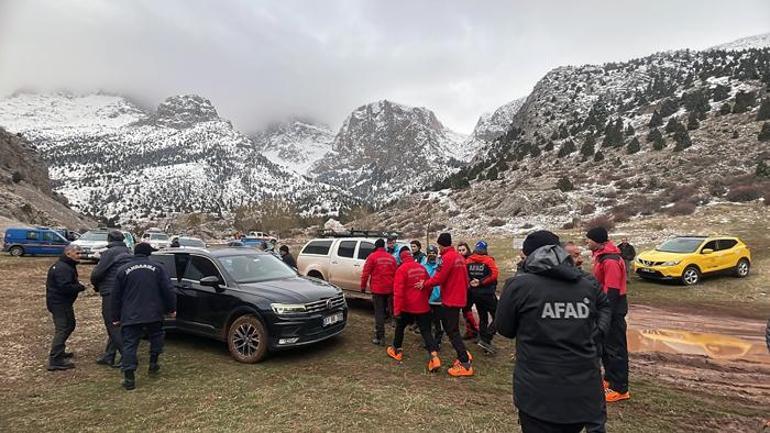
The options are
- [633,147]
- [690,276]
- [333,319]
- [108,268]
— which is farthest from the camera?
[633,147]

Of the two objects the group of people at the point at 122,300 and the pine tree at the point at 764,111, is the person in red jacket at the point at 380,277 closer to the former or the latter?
the group of people at the point at 122,300

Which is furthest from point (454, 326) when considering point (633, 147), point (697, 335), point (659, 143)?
point (633, 147)

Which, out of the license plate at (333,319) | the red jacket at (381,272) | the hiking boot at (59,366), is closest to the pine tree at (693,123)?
the red jacket at (381,272)

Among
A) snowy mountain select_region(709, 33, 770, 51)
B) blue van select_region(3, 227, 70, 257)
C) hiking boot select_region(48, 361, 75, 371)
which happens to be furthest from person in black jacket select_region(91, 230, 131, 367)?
snowy mountain select_region(709, 33, 770, 51)

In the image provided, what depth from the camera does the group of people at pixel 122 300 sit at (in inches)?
225

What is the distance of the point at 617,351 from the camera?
5352 millimetres

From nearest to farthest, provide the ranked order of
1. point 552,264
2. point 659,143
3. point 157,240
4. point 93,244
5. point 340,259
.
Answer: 1. point 552,264
2. point 340,259
3. point 93,244
4. point 157,240
5. point 659,143

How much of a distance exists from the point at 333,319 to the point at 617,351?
13.9 ft

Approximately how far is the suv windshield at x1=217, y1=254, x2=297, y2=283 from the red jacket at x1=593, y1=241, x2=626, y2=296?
5237 millimetres

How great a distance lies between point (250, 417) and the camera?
480 centimetres

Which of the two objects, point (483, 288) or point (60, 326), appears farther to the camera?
point (483, 288)

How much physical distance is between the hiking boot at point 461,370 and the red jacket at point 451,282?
35.2 inches

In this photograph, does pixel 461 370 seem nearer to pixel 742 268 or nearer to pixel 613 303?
pixel 613 303

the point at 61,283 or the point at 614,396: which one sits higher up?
the point at 61,283
